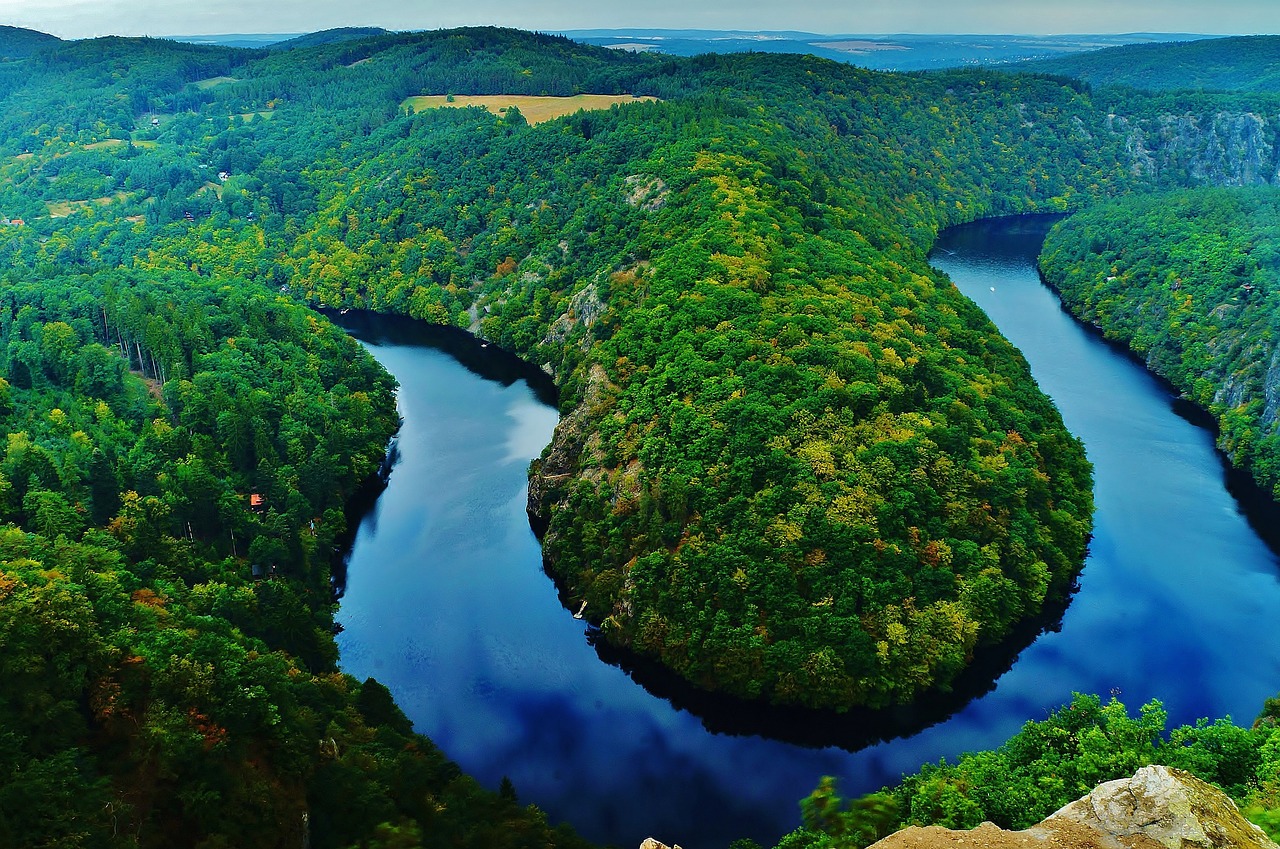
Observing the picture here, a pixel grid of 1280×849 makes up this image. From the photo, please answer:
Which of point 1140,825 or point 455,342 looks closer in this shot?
point 1140,825

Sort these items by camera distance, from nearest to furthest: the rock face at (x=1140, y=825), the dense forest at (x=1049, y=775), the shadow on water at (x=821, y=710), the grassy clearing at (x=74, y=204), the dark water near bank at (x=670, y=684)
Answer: the rock face at (x=1140, y=825) → the dense forest at (x=1049, y=775) → the dark water near bank at (x=670, y=684) → the shadow on water at (x=821, y=710) → the grassy clearing at (x=74, y=204)

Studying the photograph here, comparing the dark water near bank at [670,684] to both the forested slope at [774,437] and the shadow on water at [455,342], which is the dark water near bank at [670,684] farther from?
the shadow on water at [455,342]

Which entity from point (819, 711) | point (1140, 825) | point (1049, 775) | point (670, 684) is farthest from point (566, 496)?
point (1140, 825)

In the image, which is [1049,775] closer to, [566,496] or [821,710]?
[821,710]

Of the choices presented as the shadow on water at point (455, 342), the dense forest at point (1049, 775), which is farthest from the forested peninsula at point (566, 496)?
the dense forest at point (1049, 775)

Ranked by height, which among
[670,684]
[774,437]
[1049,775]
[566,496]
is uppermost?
[774,437]

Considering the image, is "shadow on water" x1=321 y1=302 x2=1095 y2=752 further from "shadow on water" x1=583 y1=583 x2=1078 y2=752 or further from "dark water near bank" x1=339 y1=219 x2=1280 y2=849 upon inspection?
"dark water near bank" x1=339 y1=219 x2=1280 y2=849
